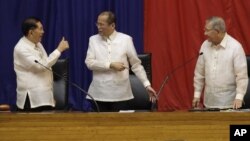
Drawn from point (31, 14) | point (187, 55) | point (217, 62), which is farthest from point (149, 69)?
point (31, 14)

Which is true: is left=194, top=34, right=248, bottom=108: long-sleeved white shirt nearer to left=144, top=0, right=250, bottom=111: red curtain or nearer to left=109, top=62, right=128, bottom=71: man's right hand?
left=109, top=62, right=128, bottom=71: man's right hand

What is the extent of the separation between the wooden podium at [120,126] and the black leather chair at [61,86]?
1.77 metres

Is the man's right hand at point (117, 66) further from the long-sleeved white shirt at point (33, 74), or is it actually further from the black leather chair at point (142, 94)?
the black leather chair at point (142, 94)

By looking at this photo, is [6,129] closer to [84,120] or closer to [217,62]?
[84,120]

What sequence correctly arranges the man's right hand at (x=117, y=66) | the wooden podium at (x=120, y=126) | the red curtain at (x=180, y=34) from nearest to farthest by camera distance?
1. the wooden podium at (x=120, y=126)
2. the man's right hand at (x=117, y=66)
3. the red curtain at (x=180, y=34)

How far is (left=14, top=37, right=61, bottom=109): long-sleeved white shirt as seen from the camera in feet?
13.3

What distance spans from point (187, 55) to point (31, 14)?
65.8 inches

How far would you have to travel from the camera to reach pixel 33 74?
162 inches

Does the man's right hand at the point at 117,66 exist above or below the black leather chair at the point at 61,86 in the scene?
above

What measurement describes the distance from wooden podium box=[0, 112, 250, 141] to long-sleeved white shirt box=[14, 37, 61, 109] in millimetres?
1293

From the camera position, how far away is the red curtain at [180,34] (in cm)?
551

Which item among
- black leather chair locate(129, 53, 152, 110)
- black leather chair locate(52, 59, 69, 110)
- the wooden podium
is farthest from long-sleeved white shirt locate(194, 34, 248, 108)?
the wooden podium

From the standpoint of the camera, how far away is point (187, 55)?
5617 millimetres

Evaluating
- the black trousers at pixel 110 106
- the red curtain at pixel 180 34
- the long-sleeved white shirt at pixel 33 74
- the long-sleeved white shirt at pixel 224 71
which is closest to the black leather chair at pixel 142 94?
the black trousers at pixel 110 106
